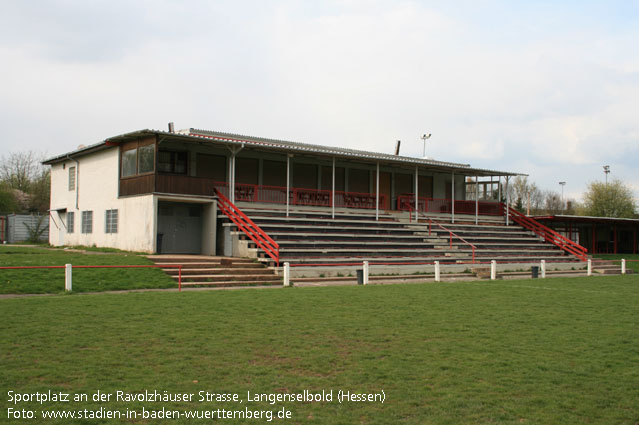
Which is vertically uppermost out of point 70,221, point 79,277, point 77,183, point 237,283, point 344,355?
point 77,183

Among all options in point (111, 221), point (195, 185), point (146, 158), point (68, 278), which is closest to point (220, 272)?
point (68, 278)

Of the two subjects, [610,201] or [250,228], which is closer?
[250,228]

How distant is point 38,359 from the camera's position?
8.12 metres

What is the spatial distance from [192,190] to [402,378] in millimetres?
18455

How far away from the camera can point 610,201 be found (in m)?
66.6

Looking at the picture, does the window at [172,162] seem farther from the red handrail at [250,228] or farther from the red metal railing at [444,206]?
the red metal railing at [444,206]

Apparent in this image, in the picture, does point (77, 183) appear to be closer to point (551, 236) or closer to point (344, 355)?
point (344, 355)

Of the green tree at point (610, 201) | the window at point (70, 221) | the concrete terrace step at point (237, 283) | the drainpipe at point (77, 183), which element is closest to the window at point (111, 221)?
the drainpipe at point (77, 183)

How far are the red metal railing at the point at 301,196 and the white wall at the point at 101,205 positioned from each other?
3523 millimetres

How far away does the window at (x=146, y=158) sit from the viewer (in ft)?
78.6

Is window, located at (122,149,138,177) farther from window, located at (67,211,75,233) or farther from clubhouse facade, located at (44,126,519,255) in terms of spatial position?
window, located at (67,211,75,233)

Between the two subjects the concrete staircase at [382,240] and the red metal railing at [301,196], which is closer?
the concrete staircase at [382,240]

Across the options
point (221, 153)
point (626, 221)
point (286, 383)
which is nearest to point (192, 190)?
point (221, 153)

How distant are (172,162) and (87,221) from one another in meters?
5.70
